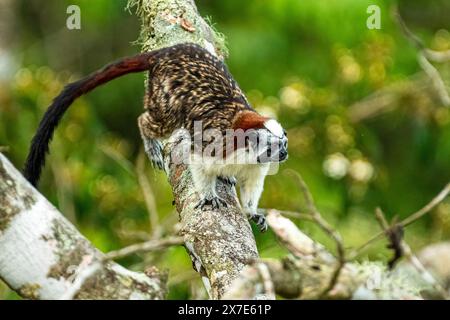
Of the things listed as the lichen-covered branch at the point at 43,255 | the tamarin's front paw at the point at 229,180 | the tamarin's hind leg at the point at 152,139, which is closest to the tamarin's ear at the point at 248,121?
the tamarin's front paw at the point at 229,180

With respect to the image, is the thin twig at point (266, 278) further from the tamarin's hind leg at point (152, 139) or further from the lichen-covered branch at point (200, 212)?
the tamarin's hind leg at point (152, 139)

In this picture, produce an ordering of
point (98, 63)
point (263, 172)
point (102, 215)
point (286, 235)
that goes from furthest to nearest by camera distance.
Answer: point (98, 63), point (102, 215), point (263, 172), point (286, 235)

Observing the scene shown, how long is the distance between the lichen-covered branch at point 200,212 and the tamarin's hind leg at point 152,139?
0.22 meters

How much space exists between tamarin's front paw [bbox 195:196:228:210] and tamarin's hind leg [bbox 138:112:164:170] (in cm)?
84

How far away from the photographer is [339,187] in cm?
711

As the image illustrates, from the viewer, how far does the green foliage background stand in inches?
248

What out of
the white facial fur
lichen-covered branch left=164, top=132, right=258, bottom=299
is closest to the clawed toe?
lichen-covered branch left=164, top=132, right=258, bottom=299

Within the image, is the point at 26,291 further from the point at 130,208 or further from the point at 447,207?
the point at 447,207

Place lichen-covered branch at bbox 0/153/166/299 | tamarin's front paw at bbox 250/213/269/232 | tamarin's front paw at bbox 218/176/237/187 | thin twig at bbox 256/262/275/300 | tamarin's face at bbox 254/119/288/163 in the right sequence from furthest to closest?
tamarin's front paw at bbox 250/213/269/232 → tamarin's front paw at bbox 218/176/237/187 → tamarin's face at bbox 254/119/288/163 → lichen-covered branch at bbox 0/153/166/299 → thin twig at bbox 256/262/275/300

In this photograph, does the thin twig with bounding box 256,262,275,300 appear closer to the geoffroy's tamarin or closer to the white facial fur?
the geoffroy's tamarin

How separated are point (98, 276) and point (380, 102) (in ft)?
19.0

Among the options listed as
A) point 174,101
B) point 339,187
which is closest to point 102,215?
point 339,187

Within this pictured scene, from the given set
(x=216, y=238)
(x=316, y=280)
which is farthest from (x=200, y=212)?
(x=316, y=280)

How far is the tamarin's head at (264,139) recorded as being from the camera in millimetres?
3877
